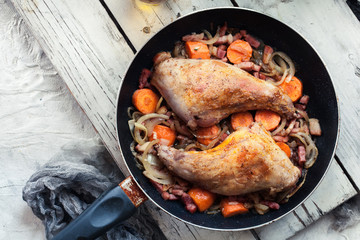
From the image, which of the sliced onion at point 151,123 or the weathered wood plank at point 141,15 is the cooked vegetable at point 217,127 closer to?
the sliced onion at point 151,123

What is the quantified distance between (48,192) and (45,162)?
0.29 m

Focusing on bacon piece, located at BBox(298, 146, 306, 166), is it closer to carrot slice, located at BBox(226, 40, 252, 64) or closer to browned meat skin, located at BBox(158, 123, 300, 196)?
browned meat skin, located at BBox(158, 123, 300, 196)

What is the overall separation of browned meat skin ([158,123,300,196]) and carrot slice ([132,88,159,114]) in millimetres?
336

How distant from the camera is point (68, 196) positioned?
9.97ft

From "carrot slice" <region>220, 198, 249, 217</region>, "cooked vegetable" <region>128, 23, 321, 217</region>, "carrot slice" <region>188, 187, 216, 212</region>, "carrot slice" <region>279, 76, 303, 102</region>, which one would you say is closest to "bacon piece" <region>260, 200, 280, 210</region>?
"cooked vegetable" <region>128, 23, 321, 217</region>

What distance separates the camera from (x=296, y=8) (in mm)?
2941

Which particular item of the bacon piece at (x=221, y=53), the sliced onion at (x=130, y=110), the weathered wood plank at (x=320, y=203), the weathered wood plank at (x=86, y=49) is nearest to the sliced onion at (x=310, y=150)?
the weathered wood plank at (x=320, y=203)

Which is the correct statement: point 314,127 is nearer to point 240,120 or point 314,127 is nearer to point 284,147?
point 284,147

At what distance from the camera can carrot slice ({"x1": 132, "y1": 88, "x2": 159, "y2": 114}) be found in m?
2.81

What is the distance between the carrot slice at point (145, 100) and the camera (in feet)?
9.23

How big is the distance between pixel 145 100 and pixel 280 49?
3.80ft

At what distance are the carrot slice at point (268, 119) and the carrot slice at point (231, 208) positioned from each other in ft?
2.03

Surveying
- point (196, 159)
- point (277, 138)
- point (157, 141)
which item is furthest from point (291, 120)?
point (157, 141)

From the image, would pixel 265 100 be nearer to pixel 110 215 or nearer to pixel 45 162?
pixel 110 215
